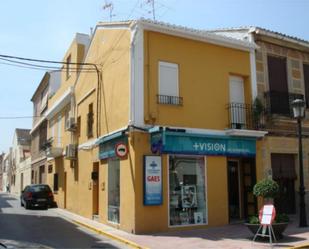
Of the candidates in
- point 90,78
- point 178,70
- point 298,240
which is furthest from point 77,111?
point 298,240

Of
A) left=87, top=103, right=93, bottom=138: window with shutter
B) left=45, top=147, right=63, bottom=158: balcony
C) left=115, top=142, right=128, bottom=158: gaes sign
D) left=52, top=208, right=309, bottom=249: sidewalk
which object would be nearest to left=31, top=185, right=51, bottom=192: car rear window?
left=45, top=147, right=63, bottom=158: balcony

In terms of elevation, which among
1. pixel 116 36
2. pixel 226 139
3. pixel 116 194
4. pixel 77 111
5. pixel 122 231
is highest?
pixel 116 36

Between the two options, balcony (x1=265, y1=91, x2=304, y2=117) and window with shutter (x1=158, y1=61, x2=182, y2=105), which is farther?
balcony (x1=265, y1=91, x2=304, y2=117)

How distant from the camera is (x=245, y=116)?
1570 centimetres

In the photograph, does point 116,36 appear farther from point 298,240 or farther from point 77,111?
point 298,240

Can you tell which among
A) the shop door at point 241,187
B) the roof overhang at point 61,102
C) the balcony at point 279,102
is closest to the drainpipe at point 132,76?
the shop door at point 241,187

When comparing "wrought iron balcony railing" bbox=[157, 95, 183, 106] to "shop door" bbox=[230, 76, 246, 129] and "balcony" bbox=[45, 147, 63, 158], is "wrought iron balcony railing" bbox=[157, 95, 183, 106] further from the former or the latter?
"balcony" bbox=[45, 147, 63, 158]

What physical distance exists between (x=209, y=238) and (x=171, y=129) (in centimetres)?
371

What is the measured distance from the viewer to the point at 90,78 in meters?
18.9

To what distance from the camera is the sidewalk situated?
10.8 metres

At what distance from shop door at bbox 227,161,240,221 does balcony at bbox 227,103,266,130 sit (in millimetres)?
1628

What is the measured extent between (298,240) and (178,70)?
22.7 feet

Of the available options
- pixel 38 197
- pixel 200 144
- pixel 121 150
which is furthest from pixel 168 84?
pixel 38 197

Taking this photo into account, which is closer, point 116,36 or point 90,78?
point 116,36
